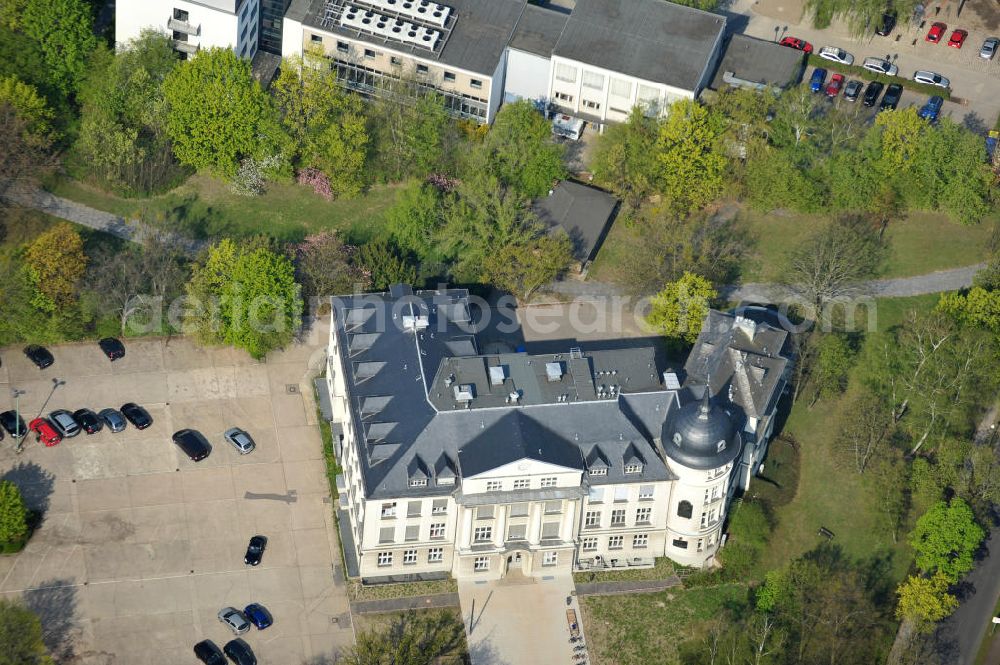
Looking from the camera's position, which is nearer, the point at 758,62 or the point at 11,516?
the point at 11,516

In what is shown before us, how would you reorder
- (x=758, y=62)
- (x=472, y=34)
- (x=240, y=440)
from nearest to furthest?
(x=240, y=440) → (x=472, y=34) → (x=758, y=62)

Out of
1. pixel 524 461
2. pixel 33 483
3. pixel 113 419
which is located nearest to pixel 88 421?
pixel 113 419

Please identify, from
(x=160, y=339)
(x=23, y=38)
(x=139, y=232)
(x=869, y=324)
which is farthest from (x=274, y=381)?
(x=869, y=324)

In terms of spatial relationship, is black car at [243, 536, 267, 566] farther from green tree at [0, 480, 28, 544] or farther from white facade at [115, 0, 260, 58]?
white facade at [115, 0, 260, 58]

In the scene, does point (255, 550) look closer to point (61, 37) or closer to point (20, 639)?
point (20, 639)

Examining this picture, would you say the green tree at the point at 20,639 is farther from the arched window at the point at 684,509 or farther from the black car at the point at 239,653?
the arched window at the point at 684,509

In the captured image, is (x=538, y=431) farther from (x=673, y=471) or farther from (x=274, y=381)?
(x=274, y=381)
